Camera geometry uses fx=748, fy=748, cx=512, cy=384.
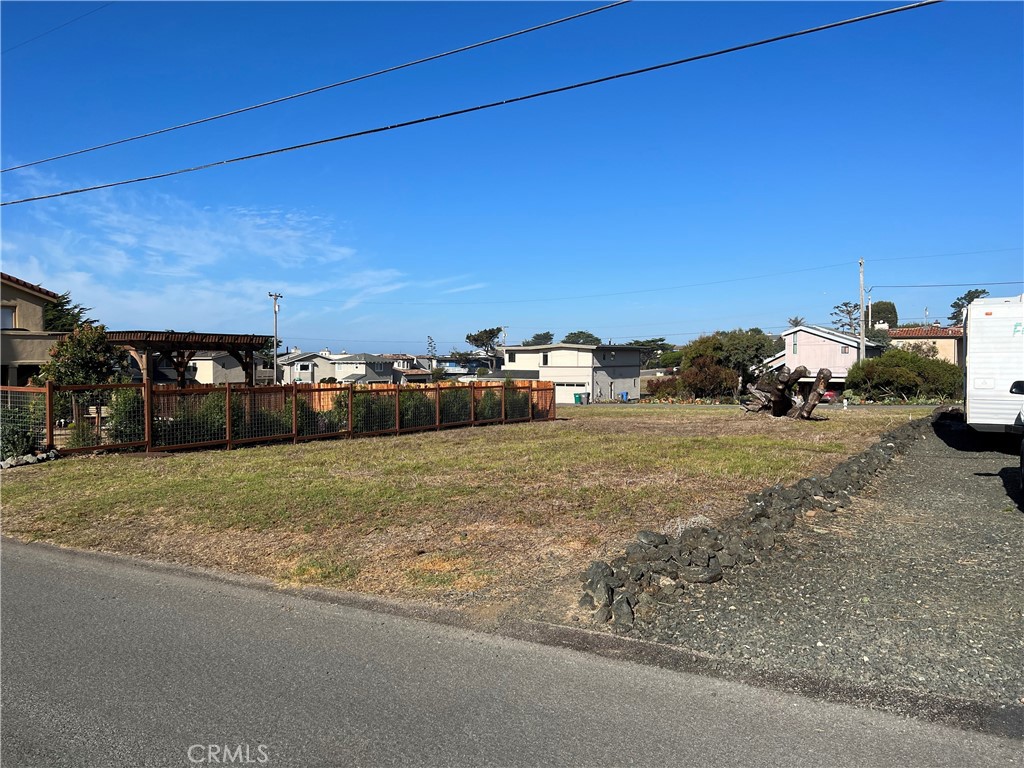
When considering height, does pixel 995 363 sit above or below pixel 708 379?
above

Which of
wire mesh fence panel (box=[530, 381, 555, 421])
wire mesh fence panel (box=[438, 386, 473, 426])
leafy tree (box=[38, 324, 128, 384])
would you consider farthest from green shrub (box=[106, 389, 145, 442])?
wire mesh fence panel (box=[530, 381, 555, 421])

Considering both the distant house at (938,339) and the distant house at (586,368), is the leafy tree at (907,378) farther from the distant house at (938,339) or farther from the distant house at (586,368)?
the distant house at (586,368)

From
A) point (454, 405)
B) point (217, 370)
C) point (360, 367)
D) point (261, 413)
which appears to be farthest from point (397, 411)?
point (360, 367)

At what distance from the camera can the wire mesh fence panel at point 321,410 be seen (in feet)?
62.6

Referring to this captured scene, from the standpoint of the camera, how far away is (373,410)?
21.1 meters

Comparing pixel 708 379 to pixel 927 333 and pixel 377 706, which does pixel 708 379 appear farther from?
pixel 377 706

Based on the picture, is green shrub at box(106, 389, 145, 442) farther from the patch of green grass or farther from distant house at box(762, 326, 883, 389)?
distant house at box(762, 326, 883, 389)

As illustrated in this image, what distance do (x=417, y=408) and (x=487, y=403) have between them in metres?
3.55

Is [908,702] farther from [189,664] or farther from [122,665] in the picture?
[122,665]

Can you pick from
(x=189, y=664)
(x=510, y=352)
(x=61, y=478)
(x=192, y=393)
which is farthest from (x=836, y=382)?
(x=189, y=664)

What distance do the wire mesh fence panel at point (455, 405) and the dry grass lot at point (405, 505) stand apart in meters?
5.88

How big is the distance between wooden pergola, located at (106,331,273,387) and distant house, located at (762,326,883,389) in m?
39.8

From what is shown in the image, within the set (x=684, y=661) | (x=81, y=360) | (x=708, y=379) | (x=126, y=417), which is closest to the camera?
(x=684, y=661)

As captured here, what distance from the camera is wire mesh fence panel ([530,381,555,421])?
2795cm
